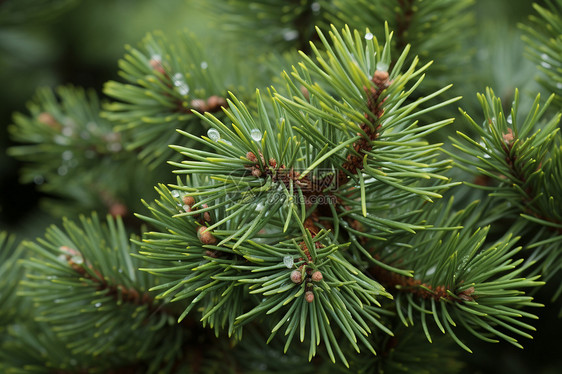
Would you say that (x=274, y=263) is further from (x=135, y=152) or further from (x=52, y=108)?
(x=52, y=108)

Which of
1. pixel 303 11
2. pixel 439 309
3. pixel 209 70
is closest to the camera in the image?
pixel 439 309

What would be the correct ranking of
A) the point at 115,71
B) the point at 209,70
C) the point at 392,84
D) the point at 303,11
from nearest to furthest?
1. the point at 392,84
2. the point at 209,70
3. the point at 303,11
4. the point at 115,71

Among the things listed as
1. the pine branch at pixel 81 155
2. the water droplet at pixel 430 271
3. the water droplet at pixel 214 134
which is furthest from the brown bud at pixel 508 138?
the pine branch at pixel 81 155

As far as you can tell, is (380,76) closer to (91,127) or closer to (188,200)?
(188,200)

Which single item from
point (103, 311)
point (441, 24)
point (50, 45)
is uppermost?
point (50, 45)

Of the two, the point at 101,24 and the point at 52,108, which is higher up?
the point at 101,24

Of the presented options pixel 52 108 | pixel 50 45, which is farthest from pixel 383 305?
pixel 50 45

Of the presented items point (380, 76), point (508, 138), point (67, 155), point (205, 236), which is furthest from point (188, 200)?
point (67, 155)

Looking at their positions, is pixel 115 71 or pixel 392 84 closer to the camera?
pixel 392 84

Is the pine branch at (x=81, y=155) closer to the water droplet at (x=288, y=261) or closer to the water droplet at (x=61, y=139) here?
the water droplet at (x=61, y=139)
